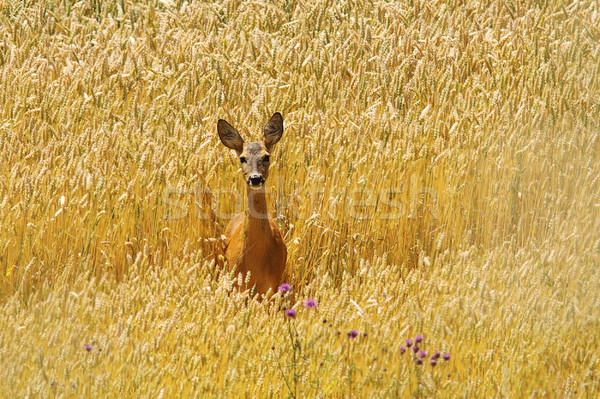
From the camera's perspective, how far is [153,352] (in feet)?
14.7

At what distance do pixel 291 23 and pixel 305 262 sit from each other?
3.72 metres

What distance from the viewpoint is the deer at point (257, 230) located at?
18.8ft

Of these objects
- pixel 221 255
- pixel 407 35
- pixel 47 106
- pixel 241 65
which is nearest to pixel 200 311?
pixel 221 255

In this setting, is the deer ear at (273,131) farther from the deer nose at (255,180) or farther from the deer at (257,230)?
the deer nose at (255,180)

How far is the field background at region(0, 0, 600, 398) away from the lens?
4.38m

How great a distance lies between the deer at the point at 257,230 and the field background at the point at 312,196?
0.25 m

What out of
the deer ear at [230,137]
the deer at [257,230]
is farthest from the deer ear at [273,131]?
the deer ear at [230,137]

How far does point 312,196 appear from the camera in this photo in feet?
21.1

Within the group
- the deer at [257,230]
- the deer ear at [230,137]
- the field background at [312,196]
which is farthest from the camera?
the deer ear at [230,137]

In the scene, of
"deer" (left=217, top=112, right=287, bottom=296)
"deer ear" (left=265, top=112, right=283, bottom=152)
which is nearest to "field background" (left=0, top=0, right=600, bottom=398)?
"deer" (left=217, top=112, right=287, bottom=296)

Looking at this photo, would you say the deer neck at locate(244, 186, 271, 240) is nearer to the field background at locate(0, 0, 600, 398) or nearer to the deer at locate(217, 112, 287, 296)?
the deer at locate(217, 112, 287, 296)

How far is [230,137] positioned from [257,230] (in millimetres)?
644

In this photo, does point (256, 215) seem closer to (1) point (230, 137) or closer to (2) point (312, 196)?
(1) point (230, 137)

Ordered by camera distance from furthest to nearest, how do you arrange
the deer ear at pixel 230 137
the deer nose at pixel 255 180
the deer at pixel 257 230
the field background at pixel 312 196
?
the deer ear at pixel 230 137 < the deer at pixel 257 230 < the deer nose at pixel 255 180 < the field background at pixel 312 196
